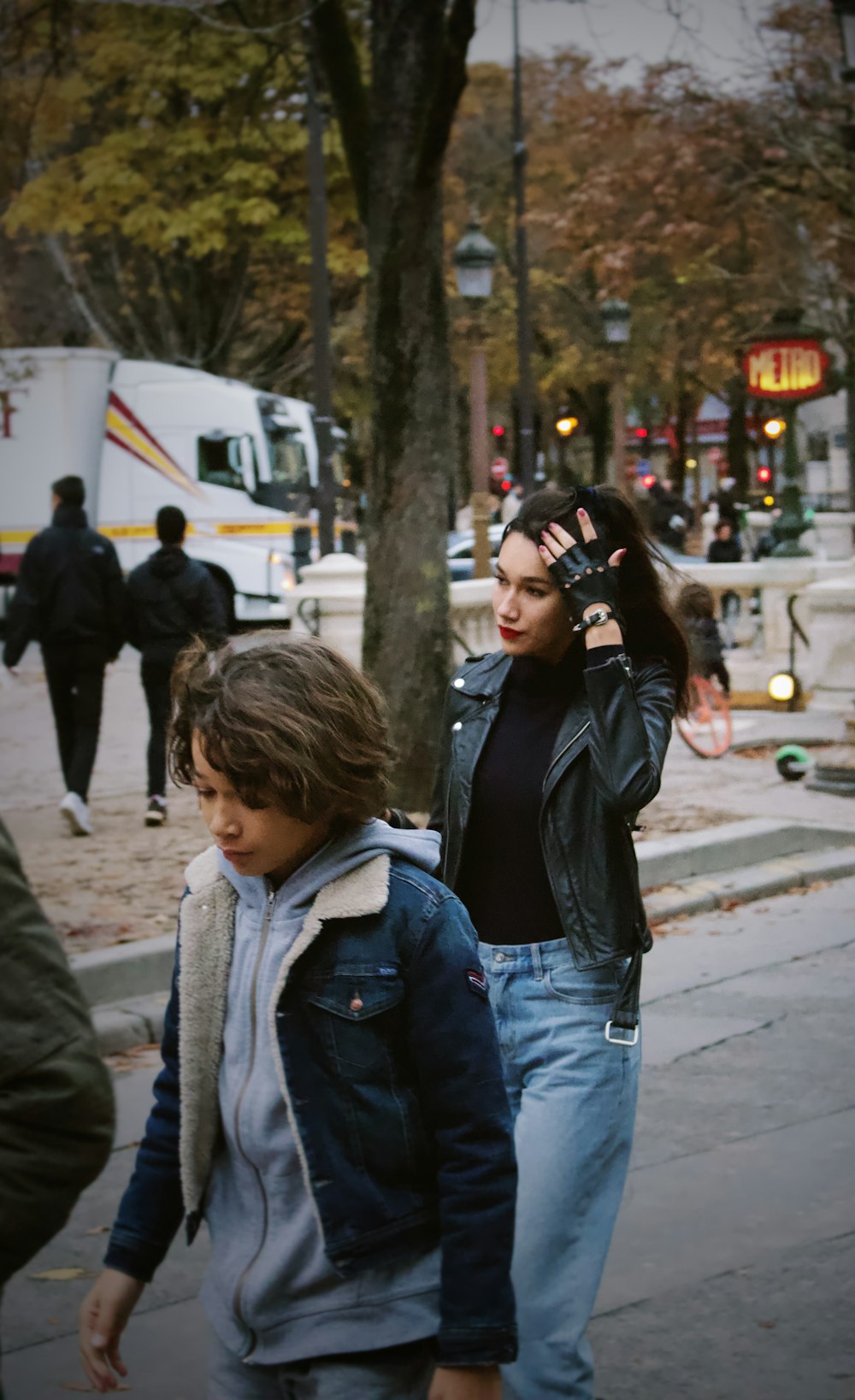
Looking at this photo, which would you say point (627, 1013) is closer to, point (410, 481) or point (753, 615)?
point (410, 481)

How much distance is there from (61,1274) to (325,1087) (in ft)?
8.71

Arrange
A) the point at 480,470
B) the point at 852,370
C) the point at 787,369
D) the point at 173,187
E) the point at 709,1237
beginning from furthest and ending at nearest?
the point at 852,370
the point at 173,187
the point at 480,470
the point at 787,369
the point at 709,1237

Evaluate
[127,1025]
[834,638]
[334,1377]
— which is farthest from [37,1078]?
[834,638]

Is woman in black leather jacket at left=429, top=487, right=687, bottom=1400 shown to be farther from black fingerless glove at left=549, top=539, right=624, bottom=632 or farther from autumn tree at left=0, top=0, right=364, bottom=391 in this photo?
autumn tree at left=0, top=0, right=364, bottom=391

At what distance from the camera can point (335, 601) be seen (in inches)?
487

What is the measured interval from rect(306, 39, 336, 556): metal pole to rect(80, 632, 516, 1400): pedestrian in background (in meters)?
19.2

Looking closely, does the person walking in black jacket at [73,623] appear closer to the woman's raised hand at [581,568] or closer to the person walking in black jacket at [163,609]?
the person walking in black jacket at [163,609]

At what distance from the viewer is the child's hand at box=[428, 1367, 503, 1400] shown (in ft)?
6.88

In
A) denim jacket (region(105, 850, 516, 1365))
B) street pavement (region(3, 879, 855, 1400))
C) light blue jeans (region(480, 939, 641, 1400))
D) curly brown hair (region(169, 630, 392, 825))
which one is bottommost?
street pavement (region(3, 879, 855, 1400))

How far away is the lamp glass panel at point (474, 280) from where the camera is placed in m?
17.5

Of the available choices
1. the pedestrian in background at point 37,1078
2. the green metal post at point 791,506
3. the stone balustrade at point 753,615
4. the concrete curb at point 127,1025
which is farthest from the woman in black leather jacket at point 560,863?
the green metal post at point 791,506

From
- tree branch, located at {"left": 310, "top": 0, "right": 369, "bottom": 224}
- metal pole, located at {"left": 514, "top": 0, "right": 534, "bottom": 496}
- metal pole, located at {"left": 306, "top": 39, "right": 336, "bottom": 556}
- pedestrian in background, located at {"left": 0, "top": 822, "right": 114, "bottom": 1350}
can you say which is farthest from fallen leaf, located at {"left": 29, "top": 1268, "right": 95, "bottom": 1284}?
metal pole, located at {"left": 514, "top": 0, "right": 534, "bottom": 496}

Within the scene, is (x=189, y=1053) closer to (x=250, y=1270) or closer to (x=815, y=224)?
(x=250, y=1270)

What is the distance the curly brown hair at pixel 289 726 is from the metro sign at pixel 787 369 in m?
16.6
